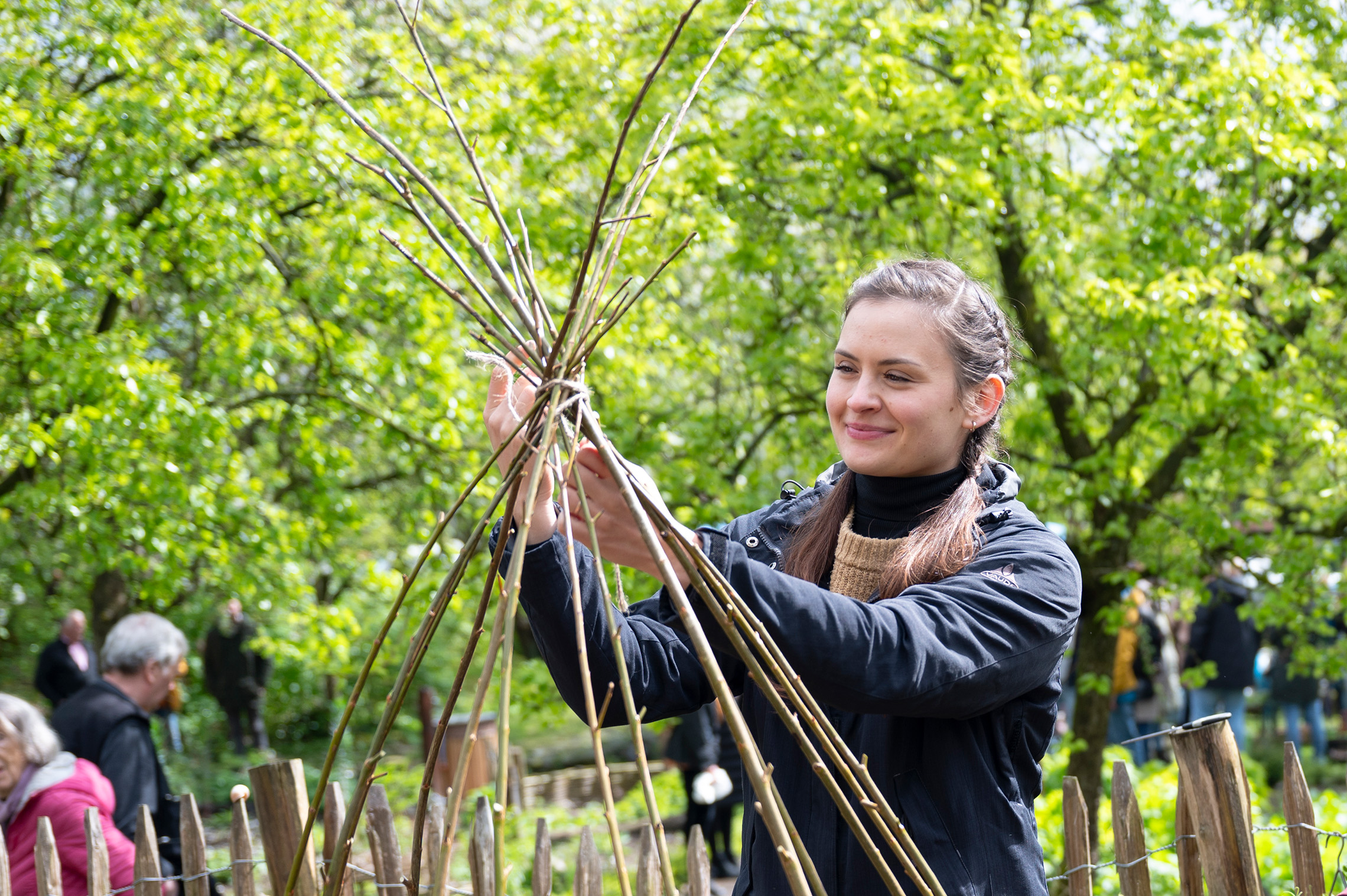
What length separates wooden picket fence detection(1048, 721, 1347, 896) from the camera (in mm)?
2438

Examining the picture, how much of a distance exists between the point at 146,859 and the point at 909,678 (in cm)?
234

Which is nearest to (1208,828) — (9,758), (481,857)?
(481,857)

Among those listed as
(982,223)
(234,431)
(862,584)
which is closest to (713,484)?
(982,223)

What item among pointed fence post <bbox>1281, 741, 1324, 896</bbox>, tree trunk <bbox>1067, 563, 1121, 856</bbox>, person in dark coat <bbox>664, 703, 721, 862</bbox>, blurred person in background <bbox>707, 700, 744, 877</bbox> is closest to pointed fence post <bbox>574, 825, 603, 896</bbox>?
pointed fence post <bbox>1281, 741, 1324, 896</bbox>

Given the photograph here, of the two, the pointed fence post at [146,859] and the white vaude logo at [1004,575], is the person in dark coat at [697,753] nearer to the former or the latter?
the pointed fence post at [146,859]

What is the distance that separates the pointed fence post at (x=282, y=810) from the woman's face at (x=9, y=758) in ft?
2.84

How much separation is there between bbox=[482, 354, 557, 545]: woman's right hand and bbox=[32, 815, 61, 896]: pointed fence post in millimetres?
2152

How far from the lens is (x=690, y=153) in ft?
16.7

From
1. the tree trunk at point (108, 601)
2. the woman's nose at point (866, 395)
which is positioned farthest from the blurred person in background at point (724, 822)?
the woman's nose at point (866, 395)

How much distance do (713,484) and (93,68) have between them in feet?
13.6

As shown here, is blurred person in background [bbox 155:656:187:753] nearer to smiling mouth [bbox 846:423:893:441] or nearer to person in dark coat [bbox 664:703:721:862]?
person in dark coat [bbox 664:703:721:862]

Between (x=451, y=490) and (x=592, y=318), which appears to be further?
(x=451, y=490)

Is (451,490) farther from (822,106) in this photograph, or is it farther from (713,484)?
(822,106)

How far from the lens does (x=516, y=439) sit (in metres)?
1.38
